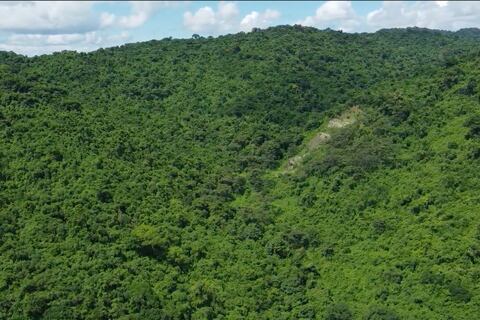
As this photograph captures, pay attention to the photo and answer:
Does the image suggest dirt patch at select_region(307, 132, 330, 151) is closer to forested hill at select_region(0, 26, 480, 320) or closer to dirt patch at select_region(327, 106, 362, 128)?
forested hill at select_region(0, 26, 480, 320)

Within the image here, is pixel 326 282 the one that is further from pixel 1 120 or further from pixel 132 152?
pixel 1 120

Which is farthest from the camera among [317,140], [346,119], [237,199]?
[346,119]

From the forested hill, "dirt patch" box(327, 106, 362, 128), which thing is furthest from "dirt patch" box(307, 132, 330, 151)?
"dirt patch" box(327, 106, 362, 128)

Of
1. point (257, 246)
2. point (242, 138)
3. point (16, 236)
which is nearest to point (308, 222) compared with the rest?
point (257, 246)

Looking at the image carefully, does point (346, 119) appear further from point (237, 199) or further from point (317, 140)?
point (237, 199)

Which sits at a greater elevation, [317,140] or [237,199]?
[317,140]

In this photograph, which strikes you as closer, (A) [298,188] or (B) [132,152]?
(B) [132,152]

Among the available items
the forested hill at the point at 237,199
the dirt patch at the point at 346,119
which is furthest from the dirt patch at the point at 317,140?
the dirt patch at the point at 346,119

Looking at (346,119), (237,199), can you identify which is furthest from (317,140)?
(237,199)
